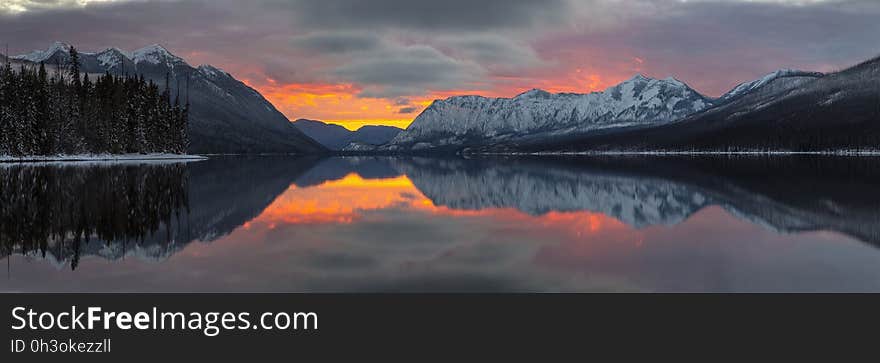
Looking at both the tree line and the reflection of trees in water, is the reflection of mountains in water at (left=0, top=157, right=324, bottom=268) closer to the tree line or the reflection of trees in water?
the reflection of trees in water

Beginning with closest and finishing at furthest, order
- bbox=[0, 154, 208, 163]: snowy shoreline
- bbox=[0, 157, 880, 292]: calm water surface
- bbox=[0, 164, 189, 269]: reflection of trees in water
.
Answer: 1. bbox=[0, 157, 880, 292]: calm water surface
2. bbox=[0, 164, 189, 269]: reflection of trees in water
3. bbox=[0, 154, 208, 163]: snowy shoreline

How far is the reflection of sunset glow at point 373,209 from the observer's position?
3174 cm

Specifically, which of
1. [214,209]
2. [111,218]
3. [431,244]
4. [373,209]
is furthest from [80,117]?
[431,244]

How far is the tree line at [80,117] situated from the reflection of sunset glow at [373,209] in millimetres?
85025

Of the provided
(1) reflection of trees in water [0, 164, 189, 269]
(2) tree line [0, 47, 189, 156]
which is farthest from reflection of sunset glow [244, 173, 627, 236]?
(2) tree line [0, 47, 189, 156]

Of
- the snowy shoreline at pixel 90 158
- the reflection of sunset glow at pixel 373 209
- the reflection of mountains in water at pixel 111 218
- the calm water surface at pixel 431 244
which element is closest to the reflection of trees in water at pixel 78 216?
the reflection of mountains in water at pixel 111 218

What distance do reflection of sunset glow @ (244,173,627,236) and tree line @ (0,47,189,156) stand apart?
8502 cm

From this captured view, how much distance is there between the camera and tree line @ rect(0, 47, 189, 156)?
363ft

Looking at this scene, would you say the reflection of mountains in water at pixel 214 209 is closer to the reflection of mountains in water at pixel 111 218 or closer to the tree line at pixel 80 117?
the reflection of mountains in water at pixel 111 218
